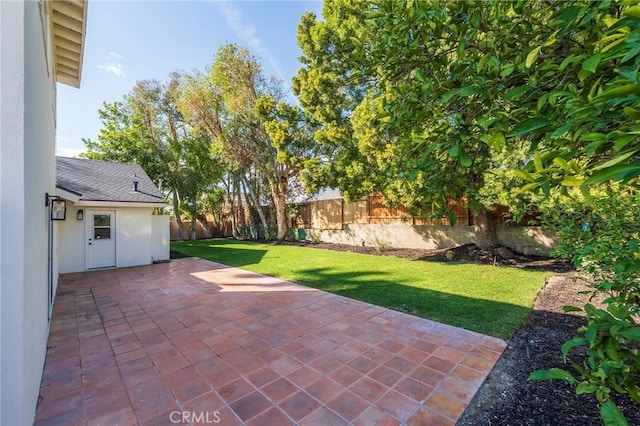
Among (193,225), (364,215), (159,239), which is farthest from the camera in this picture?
(193,225)

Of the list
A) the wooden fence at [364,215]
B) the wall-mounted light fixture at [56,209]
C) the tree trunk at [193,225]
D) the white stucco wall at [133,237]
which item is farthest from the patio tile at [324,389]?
the tree trunk at [193,225]

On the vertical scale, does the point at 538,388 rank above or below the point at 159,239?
below

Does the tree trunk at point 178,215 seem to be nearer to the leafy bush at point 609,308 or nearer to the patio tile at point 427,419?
the patio tile at point 427,419

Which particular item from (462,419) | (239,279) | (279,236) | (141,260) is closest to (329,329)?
(462,419)

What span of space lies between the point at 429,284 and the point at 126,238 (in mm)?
9998

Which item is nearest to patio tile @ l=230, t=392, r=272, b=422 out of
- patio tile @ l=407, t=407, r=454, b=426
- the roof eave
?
patio tile @ l=407, t=407, r=454, b=426

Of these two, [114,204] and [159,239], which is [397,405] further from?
[159,239]

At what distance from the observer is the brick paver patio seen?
8.66 ft

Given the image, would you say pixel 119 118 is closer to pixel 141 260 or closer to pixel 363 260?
pixel 141 260

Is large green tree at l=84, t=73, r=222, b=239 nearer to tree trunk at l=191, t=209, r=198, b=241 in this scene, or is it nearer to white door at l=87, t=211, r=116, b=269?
tree trunk at l=191, t=209, r=198, b=241

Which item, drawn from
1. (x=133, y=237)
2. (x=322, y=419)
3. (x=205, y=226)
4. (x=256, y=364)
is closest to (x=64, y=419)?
(x=256, y=364)

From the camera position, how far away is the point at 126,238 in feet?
32.2

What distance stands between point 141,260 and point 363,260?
318 inches

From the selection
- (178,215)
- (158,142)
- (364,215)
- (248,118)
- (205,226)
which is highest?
(248,118)
